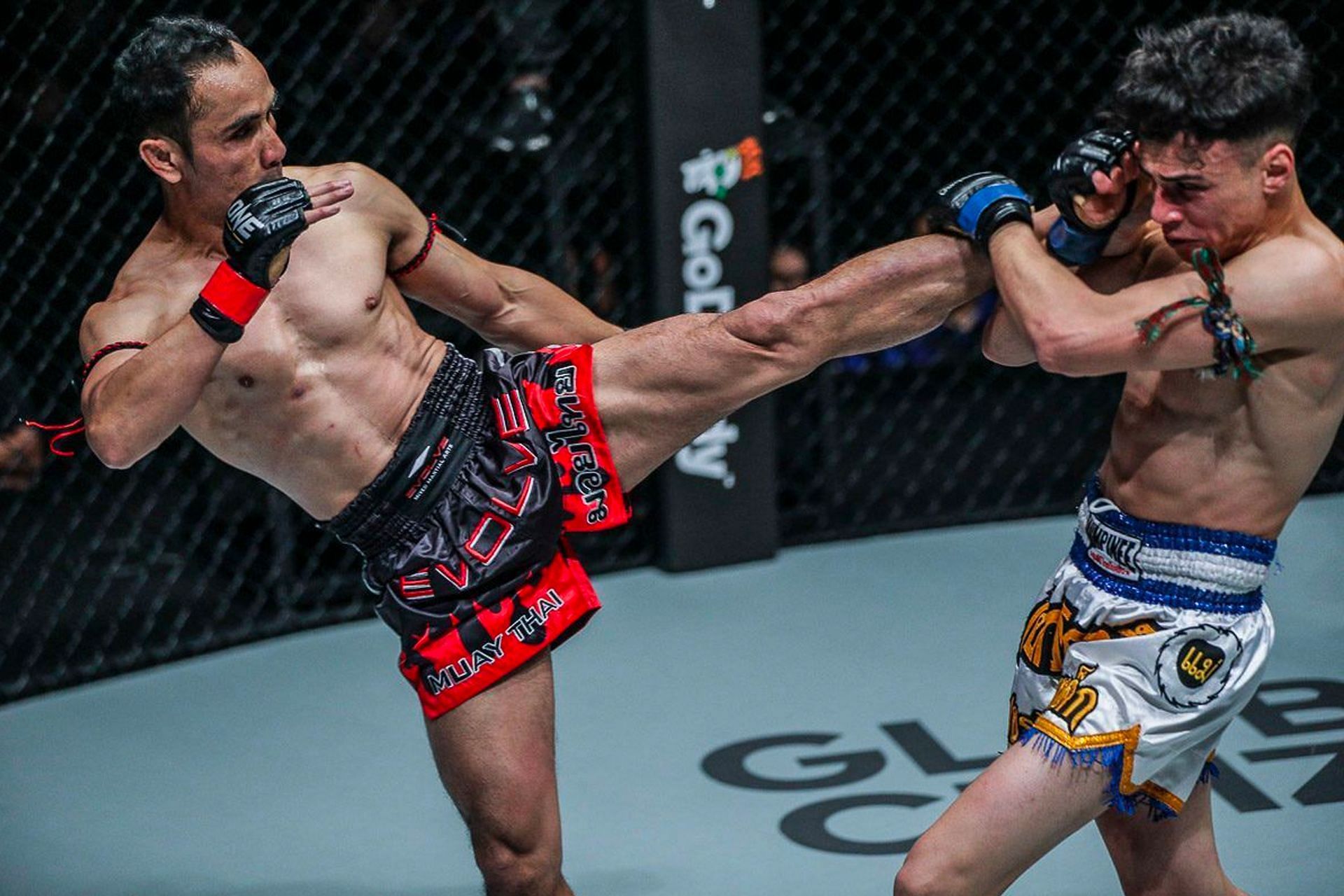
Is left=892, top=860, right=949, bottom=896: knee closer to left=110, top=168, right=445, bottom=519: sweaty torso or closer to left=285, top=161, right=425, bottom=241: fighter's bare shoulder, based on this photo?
left=110, top=168, right=445, bottom=519: sweaty torso

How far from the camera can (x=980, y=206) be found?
198 centimetres

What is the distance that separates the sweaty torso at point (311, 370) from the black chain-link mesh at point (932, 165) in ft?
7.82

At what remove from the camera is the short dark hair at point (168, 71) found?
215 centimetres

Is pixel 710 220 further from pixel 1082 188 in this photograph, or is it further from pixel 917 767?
pixel 1082 188

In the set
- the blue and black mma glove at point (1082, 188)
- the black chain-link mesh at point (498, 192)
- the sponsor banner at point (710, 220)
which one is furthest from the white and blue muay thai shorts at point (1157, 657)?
the sponsor banner at point (710, 220)

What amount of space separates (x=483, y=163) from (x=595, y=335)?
2000 millimetres

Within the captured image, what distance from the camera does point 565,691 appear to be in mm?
3639

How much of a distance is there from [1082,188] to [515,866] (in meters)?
1.19

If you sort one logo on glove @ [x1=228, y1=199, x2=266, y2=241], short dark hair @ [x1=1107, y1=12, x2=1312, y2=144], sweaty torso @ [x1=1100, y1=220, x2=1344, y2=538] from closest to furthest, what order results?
short dark hair @ [x1=1107, y1=12, x2=1312, y2=144], sweaty torso @ [x1=1100, y1=220, x2=1344, y2=538], one logo on glove @ [x1=228, y1=199, x2=266, y2=241]

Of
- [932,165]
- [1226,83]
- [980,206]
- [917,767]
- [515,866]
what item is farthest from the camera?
[932,165]

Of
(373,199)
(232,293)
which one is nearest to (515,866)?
(232,293)

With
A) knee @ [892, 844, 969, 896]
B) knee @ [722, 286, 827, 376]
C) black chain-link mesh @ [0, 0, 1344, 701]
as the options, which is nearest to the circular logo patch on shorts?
knee @ [892, 844, 969, 896]

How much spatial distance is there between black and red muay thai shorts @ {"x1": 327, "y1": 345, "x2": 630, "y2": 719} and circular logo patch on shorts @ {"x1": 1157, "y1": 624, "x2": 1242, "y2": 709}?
792 millimetres

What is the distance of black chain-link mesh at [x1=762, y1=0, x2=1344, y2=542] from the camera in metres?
4.76
